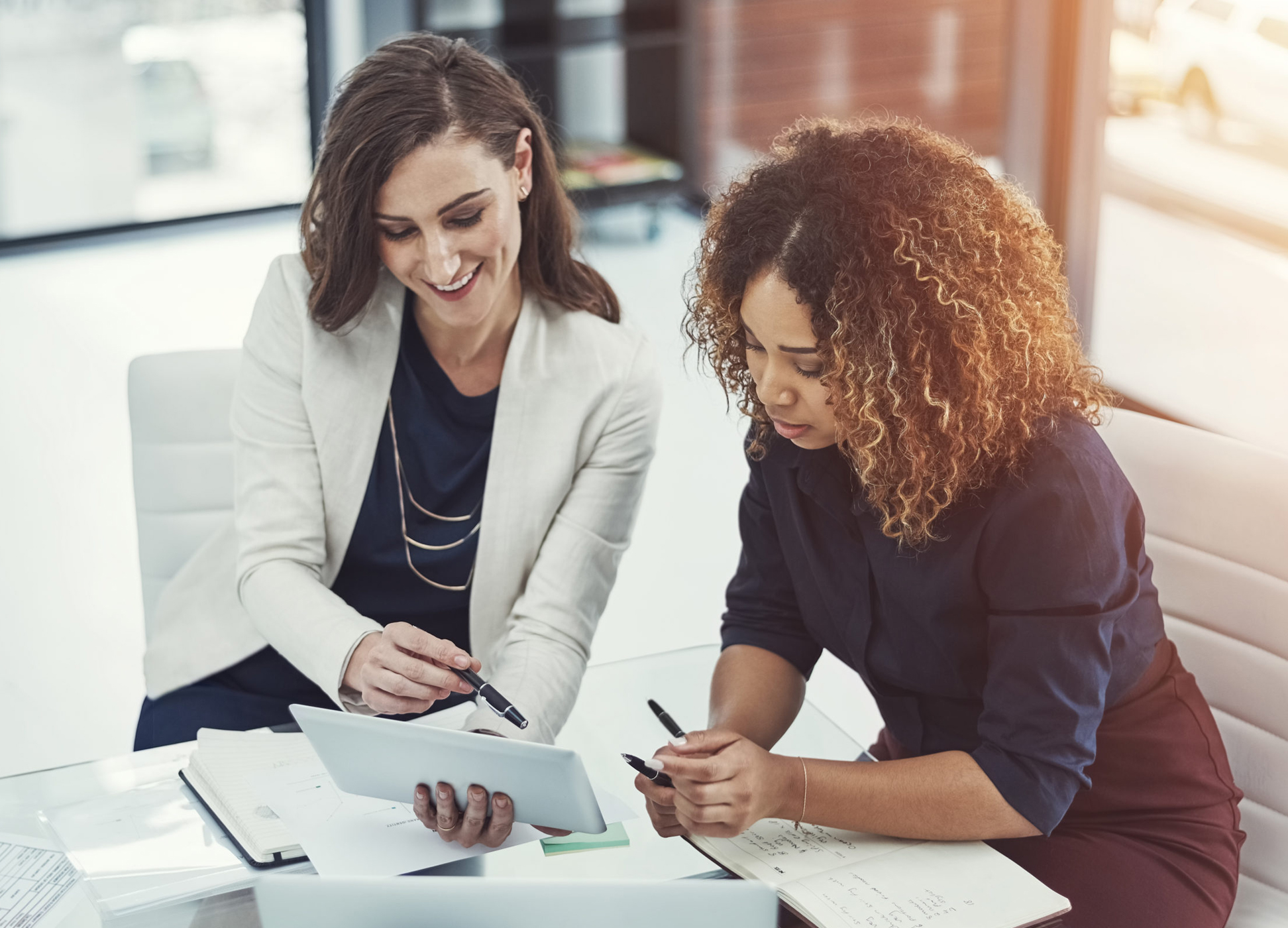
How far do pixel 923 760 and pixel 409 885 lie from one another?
0.57 meters

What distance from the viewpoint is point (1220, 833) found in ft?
4.59

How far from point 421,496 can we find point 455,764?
1.95 ft

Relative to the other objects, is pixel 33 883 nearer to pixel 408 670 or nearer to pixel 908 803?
pixel 408 670

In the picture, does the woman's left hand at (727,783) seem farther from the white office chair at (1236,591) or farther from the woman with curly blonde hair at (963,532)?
the white office chair at (1236,591)

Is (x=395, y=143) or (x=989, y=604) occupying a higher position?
(x=395, y=143)

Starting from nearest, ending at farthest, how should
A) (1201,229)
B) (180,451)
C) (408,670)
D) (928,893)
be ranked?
(928,893) < (408,670) < (180,451) < (1201,229)

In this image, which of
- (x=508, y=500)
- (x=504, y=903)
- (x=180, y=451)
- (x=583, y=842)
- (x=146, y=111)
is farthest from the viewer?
(x=146, y=111)

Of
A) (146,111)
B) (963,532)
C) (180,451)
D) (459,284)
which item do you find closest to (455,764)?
(963,532)

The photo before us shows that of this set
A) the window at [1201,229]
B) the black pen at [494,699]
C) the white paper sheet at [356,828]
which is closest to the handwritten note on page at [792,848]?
the white paper sheet at [356,828]

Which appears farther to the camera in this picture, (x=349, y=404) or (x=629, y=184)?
(x=629, y=184)

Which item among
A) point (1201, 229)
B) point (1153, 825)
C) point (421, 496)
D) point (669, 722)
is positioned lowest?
point (1153, 825)

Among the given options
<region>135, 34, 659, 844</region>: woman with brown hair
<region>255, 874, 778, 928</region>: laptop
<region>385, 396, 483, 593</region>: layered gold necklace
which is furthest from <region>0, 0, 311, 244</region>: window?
<region>255, 874, 778, 928</region>: laptop

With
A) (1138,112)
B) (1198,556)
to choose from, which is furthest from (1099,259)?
(1198,556)

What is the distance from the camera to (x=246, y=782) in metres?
1.34
